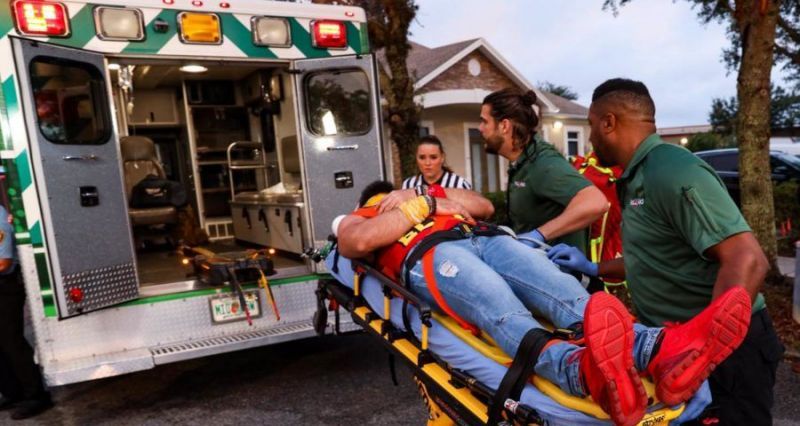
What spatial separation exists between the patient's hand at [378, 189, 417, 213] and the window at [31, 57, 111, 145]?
2123 millimetres

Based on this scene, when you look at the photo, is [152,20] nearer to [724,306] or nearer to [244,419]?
[244,419]

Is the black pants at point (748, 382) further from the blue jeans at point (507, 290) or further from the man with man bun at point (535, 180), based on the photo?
the man with man bun at point (535, 180)

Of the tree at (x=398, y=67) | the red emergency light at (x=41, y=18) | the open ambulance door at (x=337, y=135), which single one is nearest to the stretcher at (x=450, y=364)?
the open ambulance door at (x=337, y=135)

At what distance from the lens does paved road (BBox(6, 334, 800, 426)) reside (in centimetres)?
363

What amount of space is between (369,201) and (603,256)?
1673 mm

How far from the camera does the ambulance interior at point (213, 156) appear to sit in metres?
5.73

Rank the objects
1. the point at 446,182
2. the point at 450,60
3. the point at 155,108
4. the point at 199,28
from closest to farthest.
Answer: the point at 199,28, the point at 446,182, the point at 155,108, the point at 450,60

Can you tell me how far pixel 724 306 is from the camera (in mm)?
1350

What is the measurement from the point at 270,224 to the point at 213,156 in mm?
2353

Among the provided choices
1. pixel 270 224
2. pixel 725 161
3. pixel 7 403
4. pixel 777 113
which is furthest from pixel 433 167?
pixel 777 113

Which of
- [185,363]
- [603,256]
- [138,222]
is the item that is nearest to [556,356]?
[603,256]

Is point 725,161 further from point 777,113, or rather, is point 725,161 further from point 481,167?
point 777,113

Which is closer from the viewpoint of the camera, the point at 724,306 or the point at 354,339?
the point at 724,306

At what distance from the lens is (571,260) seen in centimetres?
248
